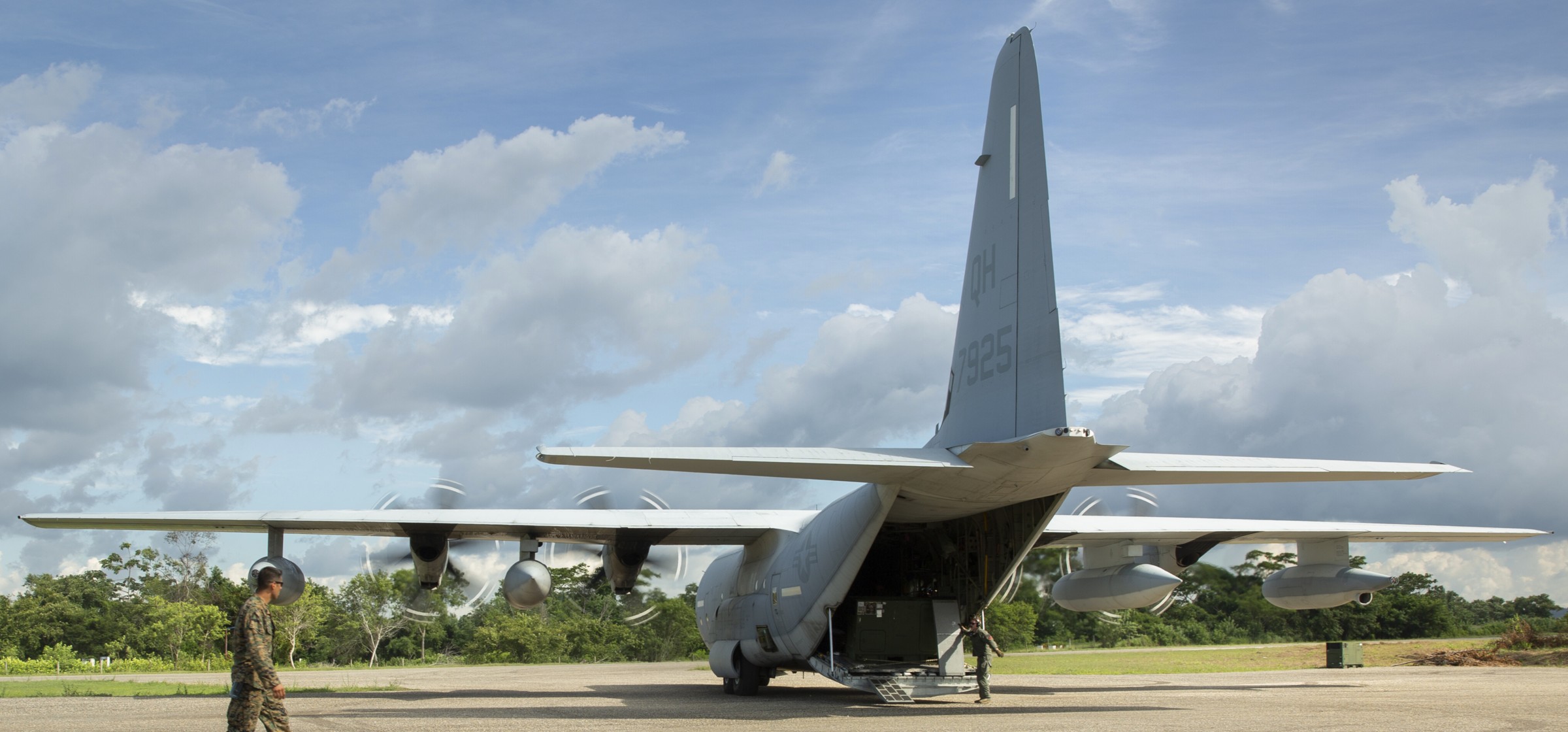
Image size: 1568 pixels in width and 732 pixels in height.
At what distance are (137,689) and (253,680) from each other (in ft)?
51.4

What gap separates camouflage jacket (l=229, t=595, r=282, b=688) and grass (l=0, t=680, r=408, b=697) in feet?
39.0

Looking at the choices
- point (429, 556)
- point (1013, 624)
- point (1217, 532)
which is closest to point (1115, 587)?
point (1217, 532)

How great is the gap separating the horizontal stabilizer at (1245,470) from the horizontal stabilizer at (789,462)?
1556mm

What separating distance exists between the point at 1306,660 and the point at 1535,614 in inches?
1367

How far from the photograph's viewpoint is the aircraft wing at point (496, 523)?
49.2 ft

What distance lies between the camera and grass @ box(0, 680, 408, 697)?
57.5 ft

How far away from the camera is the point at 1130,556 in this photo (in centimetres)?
1695

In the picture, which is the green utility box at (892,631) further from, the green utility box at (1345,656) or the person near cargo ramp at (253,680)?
the green utility box at (1345,656)

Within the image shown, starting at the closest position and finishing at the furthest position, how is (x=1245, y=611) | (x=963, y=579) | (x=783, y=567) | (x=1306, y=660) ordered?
(x=963, y=579) < (x=783, y=567) < (x=1306, y=660) < (x=1245, y=611)

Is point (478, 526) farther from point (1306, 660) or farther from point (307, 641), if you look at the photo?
point (307, 641)

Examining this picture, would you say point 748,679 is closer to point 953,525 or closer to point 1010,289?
point 953,525

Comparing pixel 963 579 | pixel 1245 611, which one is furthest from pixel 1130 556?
pixel 1245 611

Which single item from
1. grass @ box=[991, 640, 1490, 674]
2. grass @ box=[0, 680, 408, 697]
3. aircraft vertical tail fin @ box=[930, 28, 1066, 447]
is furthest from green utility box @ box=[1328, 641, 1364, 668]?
grass @ box=[0, 680, 408, 697]

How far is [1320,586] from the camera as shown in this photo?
16922 millimetres
